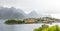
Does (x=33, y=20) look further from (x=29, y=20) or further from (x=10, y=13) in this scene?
(x=10, y=13)

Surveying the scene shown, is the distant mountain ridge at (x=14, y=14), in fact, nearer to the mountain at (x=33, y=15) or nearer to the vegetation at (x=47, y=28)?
the mountain at (x=33, y=15)

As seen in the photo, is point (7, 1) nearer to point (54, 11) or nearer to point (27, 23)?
point (27, 23)

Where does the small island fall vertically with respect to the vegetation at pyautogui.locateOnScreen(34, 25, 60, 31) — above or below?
above

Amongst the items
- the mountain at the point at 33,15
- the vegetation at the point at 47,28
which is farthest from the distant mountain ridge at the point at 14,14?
the vegetation at the point at 47,28

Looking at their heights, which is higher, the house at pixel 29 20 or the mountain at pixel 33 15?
the mountain at pixel 33 15

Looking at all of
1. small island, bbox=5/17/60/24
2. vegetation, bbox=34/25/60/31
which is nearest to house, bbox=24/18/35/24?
small island, bbox=5/17/60/24

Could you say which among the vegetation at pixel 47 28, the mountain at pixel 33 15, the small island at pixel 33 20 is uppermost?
the mountain at pixel 33 15

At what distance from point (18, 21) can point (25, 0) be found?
26 centimetres

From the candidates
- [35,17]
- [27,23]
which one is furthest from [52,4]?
[27,23]

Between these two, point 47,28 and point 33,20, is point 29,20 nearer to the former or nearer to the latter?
point 33,20

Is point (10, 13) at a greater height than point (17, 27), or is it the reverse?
point (10, 13)

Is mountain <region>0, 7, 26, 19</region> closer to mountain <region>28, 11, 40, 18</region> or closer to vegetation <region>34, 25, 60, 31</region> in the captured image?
mountain <region>28, 11, 40, 18</region>

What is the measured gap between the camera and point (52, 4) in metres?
1.64

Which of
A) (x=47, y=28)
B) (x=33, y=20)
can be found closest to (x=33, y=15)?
(x=33, y=20)
